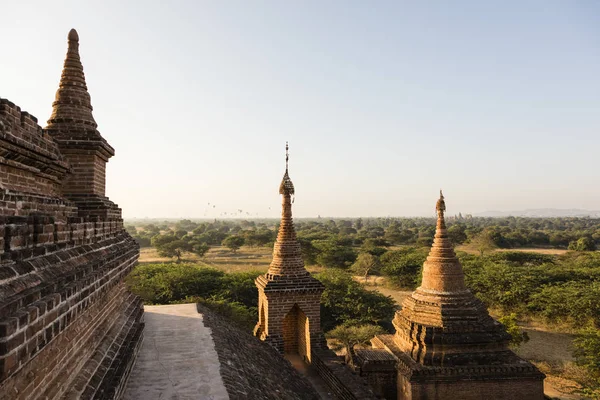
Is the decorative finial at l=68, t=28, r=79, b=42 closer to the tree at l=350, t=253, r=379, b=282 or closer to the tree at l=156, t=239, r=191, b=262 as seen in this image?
the tree at l=350, t=253, r=379, b=282

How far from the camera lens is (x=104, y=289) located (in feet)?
16.8

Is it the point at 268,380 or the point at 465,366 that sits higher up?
the point at 268,380

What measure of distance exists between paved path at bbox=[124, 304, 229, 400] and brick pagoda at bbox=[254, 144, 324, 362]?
83.3 inches

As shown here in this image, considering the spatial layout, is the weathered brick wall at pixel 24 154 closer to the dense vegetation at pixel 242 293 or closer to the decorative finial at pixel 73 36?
the decorative finial at pixel 73 36

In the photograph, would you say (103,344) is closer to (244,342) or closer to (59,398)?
(59,398)

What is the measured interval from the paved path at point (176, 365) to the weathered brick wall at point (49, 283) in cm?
54

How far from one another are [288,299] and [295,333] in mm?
1769

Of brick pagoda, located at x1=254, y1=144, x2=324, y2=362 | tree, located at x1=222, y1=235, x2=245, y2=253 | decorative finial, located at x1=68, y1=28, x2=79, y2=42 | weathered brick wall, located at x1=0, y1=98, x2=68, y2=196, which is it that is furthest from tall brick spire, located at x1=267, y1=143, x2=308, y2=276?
tree, located at x1=222, y1=235, x2=245, y2=253

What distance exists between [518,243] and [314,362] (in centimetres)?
7718

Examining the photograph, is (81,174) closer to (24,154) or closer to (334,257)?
(24,154)

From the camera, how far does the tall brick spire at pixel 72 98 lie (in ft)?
23.2

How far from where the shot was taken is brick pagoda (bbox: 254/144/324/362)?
11.8m

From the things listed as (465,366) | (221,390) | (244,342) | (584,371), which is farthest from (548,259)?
(221,390)

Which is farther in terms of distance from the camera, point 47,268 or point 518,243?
point 518,243
